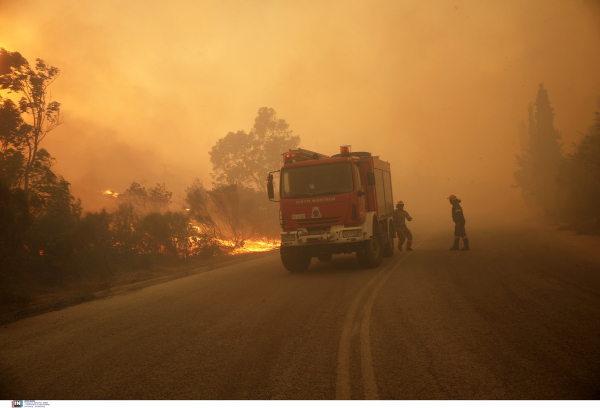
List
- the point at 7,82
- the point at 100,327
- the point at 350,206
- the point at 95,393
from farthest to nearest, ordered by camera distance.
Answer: the point at 7,82 < the point at 350,206 < the point at 100,327 < the point at 95,393

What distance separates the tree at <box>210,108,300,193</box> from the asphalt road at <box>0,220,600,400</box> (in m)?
38.7

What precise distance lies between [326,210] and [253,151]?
3821cm

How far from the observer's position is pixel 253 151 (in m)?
48.1

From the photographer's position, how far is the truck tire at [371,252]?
11242 mm

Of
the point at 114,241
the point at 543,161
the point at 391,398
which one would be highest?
the point at 543,161

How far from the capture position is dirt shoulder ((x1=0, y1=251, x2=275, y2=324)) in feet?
27.9

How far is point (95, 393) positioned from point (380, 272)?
797 centimetres

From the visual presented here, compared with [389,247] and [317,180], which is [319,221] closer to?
[317,180]

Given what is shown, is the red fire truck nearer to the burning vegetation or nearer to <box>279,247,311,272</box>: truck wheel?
<box>279,247,311,272</box>: truck wheel

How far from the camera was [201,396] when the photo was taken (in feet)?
12.6

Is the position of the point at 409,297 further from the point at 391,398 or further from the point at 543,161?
the point at 543,161

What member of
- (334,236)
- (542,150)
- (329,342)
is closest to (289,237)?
(334,236)

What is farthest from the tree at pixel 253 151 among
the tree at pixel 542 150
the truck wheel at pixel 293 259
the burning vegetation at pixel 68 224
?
the truck wheel at pixel 293 259

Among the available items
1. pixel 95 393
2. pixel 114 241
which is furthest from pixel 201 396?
pixel 114 241
